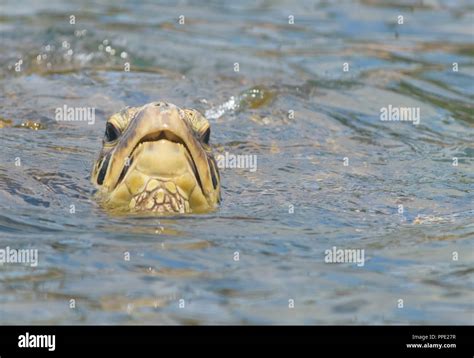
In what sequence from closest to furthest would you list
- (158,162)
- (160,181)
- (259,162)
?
(158,162), (160,181), (259,162)

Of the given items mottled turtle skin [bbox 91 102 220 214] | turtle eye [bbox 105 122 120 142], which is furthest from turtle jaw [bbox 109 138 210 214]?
turtle eye [bbox 105 122 120 142]

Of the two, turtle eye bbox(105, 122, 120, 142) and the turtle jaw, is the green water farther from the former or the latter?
turtle eye bbox(105, 122, 120, 142)

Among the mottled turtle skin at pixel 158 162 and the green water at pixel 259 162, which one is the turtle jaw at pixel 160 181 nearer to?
the mottled turtle skin at pixel 158 162

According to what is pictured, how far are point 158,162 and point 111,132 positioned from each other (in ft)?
1.66

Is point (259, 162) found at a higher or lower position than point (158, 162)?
higher

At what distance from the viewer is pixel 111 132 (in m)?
6.47

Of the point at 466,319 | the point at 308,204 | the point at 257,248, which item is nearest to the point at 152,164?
the point at 257,248

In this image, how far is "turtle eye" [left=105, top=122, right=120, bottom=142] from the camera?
253 inches

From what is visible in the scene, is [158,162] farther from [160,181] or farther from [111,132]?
[111,132]

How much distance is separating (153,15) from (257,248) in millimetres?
8813

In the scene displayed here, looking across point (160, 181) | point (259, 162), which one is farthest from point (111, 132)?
point (259, 162)
